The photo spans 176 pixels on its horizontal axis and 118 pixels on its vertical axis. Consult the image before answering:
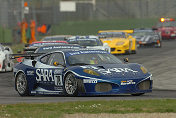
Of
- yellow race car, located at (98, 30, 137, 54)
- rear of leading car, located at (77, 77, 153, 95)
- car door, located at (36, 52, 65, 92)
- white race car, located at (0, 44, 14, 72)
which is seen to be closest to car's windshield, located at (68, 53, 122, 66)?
car door, located at (36, 52, 65, 92)

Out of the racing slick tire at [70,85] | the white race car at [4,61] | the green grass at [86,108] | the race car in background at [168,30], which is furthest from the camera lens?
the race car in background at [168,30]

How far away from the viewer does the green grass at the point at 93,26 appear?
57500 millimetres

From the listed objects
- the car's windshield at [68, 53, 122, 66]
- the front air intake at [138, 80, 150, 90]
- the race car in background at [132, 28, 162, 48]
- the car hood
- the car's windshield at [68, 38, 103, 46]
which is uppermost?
the car's windshield at [68, 53, 122, 66]

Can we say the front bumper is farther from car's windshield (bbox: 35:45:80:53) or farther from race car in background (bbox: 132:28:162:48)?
car's windshield (bbox: 35:45:80:53)

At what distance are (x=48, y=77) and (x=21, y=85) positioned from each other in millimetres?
1151

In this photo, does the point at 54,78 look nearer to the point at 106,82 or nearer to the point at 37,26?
the point at 106,82

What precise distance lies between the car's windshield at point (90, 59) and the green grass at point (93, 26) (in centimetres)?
4189

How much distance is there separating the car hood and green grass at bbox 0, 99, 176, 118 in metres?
1.81

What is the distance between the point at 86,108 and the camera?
1066cm

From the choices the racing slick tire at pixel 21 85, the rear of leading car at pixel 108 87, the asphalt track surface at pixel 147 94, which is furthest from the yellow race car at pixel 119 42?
the rear of leading car at pixel 108 87

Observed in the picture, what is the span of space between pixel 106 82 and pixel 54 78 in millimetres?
1537

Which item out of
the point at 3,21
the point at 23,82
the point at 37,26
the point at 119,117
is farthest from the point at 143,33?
the point at 119,117

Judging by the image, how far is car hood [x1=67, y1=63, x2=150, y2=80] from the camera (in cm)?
1359

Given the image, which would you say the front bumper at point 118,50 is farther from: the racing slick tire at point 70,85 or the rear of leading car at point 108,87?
the rear of leading car at point 108,87
